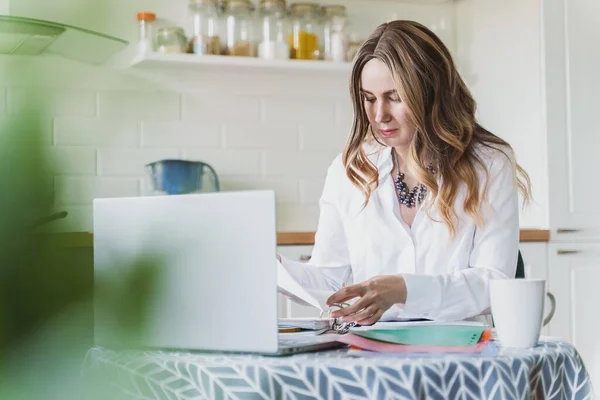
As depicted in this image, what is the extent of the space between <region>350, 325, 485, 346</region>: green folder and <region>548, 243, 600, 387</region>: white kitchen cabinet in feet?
6.69

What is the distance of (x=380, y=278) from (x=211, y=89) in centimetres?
217

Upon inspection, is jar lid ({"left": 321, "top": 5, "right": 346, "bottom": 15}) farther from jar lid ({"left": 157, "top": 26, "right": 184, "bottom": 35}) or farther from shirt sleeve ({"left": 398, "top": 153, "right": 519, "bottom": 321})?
shirt sleeve ({"left": 398, "top": 153, "right": 519, "bottom": 321})

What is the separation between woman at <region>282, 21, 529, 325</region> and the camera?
1.78m

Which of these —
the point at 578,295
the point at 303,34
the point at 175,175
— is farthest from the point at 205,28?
the point at 578,295

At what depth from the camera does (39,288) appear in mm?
245

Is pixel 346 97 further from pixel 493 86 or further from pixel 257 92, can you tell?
pixel 493 86

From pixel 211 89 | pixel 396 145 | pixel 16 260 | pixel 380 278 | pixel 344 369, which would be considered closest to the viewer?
pixel 16 260

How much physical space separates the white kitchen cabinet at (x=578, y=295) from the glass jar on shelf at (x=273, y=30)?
50.3 inches

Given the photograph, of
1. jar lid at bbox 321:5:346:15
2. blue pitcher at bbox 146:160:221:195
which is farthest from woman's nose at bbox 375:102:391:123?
jar lid at bbox 321:5:346:15

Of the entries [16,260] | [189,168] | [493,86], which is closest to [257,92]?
[189,168]

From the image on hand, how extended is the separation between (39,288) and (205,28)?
3193mm

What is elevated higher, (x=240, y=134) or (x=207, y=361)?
(x=240, y=134)

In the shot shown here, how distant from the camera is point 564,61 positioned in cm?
322

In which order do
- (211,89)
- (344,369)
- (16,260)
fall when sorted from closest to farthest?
(16,260)
(344,369)
(211,89)
